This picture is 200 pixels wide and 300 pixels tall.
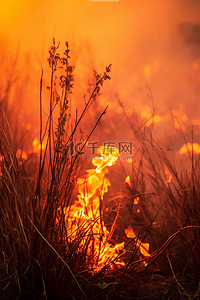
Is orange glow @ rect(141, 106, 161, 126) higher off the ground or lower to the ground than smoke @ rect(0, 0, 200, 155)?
lower

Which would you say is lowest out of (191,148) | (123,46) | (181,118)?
(191,148)

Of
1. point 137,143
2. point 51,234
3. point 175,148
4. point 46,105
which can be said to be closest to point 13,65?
point 46,105

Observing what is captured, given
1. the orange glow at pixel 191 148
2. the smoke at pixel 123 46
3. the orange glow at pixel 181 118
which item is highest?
the smoke at pixel 123 46

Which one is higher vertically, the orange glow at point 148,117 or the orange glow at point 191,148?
the orange glow at point 148,117

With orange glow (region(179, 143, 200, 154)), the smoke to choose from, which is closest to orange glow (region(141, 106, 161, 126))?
the smoke

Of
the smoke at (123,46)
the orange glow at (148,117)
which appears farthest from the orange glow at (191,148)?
the orange glow at (148,117)

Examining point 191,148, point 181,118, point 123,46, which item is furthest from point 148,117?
point 123,46

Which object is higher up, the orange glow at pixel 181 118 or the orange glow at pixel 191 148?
the orange glow at pixel 181 118

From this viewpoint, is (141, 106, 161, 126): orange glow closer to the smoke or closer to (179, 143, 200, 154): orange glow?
A: the smoke

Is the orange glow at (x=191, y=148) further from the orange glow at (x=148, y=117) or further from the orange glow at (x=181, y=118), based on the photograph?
the orange glow at (x=148, y=117)

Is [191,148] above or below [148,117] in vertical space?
below

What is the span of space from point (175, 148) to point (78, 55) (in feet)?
3.31

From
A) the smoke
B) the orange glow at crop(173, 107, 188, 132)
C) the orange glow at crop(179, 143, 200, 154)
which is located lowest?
the orange glow at crop(179, 143, 200, 154)

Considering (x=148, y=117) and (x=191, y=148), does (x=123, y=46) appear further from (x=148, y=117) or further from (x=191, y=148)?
(x=191, y=148)
